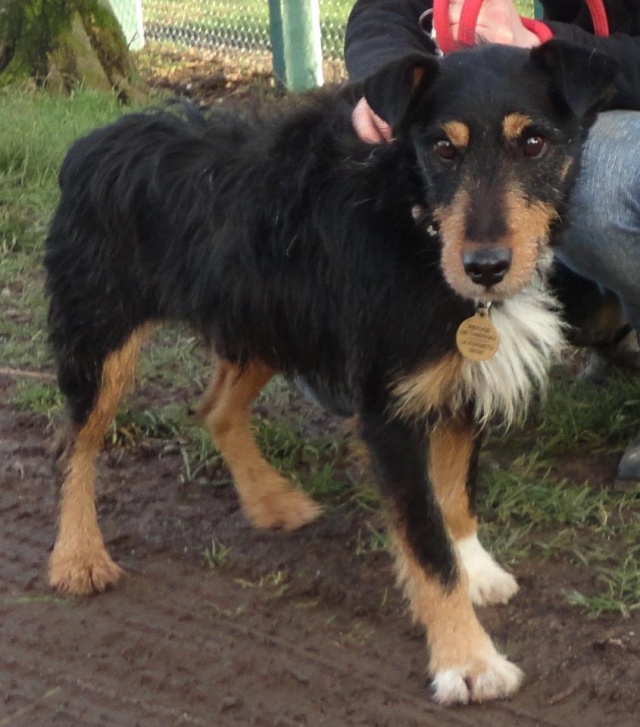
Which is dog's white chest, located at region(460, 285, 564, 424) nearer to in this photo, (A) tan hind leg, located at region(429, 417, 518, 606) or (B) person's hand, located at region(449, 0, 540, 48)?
(A) tan hind leg, located at region(429, 417, 518, 606)

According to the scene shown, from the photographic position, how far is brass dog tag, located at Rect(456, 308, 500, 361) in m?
3.10

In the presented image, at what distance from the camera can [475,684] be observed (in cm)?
309

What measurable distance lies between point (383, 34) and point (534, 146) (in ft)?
3.77

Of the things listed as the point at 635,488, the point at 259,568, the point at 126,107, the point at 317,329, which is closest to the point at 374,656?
the point at 259,568

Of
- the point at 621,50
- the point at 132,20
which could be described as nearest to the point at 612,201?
the point at 621,50

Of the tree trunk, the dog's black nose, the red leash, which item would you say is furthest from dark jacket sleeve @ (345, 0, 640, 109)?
the tree trunk

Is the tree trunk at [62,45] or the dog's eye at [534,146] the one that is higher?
the dog's eye at [534,146]

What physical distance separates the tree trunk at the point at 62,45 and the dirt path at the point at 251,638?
205 inches

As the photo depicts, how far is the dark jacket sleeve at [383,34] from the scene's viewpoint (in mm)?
3764

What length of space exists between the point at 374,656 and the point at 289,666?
0.81ft

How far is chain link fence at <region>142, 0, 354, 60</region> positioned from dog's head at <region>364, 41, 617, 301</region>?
655cm

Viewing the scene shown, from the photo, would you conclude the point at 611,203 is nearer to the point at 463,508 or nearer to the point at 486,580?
the point at 463,508

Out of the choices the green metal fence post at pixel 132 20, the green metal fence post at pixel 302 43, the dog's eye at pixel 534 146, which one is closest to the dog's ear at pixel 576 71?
the dog's eye at pixel 534 146

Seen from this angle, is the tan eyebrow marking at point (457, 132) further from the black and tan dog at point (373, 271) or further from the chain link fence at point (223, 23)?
the chain link fence at point (223, 23)
